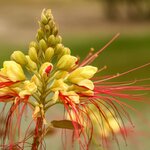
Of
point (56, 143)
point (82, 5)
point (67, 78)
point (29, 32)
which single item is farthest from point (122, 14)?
point (67, 78)

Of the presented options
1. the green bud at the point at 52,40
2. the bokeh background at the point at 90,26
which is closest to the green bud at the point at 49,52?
the green bud at the point at 52,40

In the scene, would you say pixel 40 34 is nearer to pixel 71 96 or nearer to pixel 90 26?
pixel 71 96

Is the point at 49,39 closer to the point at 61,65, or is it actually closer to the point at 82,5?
the point at 61,65

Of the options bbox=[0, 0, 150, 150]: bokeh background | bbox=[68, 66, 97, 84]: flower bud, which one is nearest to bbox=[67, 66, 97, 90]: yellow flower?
bbox=[68, 66, 97, 84]: flower bud

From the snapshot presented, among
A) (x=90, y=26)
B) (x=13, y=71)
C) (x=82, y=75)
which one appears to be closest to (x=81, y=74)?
(x=82, y=75)

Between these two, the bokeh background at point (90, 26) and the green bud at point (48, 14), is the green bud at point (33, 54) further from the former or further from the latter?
the bokeh background at point (90, 26)

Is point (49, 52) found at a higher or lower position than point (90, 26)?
lower
